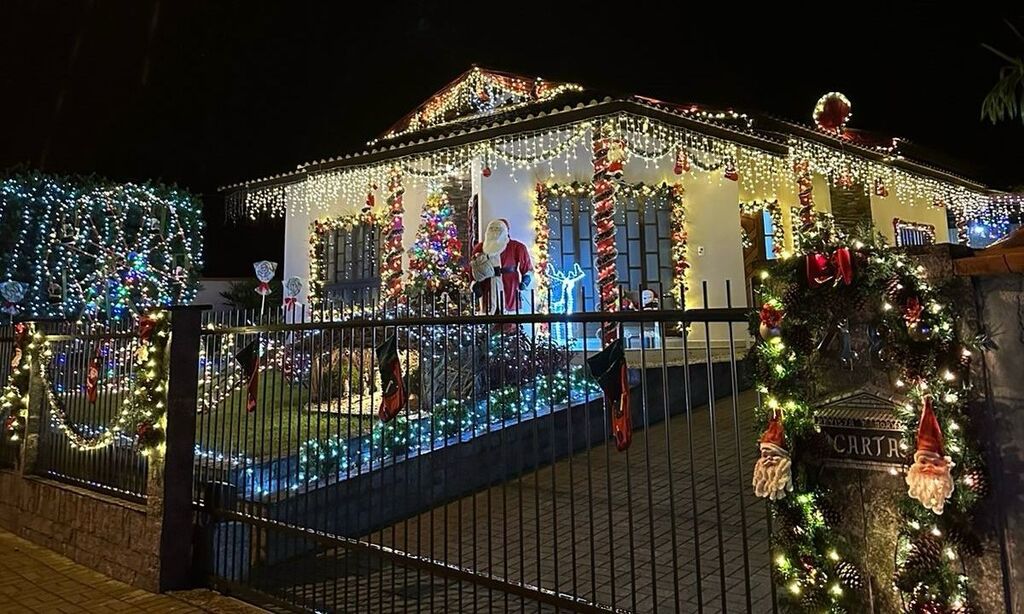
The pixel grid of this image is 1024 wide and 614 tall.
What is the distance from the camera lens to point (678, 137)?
10.7 m

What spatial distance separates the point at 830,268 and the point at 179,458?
17.1 feet

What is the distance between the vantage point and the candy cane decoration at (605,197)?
10633mm

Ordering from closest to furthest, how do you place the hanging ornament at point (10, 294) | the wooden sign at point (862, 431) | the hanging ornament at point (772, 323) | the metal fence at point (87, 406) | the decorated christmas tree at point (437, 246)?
the wooden sign at point (862, 431)
the hanging ornament at point (772, 323)
the metal fence at point (87, 406)
the decorated christmas tree at point (437, 246)
the hanging ornament at point (10, 294)

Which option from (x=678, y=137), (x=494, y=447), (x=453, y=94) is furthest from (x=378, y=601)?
(x=453, y=94)

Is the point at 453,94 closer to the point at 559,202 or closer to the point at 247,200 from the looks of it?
the point at 559,202

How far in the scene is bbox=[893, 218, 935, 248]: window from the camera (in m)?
15.4

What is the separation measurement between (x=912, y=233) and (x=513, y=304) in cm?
1147

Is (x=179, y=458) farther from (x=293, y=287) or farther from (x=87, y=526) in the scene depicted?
(x=293, y=287)

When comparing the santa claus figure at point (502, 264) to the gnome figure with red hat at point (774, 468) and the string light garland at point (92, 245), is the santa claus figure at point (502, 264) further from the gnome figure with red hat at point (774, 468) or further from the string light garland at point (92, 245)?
the string light garland at point (92, 245)

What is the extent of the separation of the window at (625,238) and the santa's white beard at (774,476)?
33.7 ft

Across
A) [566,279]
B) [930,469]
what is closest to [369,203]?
[566,279]

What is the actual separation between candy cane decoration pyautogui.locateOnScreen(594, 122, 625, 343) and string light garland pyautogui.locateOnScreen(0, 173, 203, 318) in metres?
13.5

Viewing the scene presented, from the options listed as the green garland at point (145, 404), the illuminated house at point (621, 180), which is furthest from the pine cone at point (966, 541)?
the illuminated house at point (621, 180)

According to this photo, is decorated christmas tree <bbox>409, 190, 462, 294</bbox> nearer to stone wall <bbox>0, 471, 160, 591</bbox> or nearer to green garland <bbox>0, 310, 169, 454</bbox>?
green garland <bbox>0, 310, 169, 454</bbox>
